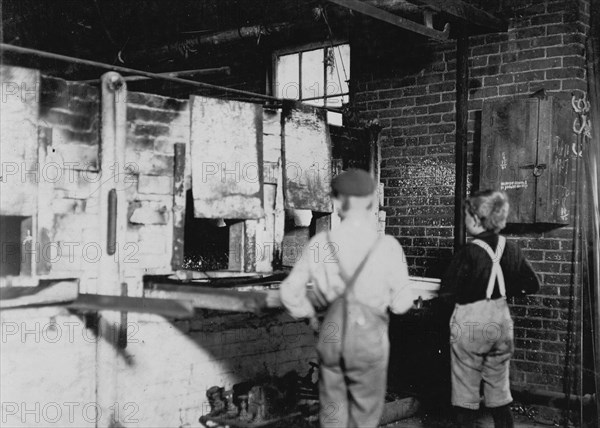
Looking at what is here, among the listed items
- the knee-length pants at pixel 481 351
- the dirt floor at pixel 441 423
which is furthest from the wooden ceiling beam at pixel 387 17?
the dirt floor at pixel 441 423

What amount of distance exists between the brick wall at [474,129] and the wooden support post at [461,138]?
0.09 metres

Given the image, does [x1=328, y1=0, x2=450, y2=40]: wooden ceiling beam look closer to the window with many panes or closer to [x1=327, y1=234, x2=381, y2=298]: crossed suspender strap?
the window with many panes

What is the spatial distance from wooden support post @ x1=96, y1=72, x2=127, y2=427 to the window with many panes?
3.42 metres

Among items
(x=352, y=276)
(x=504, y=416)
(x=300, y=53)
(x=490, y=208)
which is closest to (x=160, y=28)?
(x=300, y=53)

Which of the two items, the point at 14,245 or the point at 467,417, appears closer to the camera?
the point at 467,417

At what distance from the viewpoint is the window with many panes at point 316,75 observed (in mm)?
7707

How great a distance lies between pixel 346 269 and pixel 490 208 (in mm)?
1495

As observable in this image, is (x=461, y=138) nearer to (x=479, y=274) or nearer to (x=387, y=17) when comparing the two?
(x=387, y=17)

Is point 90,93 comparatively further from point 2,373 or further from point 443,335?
point 443,335

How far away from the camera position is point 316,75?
26.1 feet

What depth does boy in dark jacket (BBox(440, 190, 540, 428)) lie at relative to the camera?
4613 mm

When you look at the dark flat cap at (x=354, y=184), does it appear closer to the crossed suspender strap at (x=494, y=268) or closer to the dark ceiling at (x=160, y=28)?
the crossed suspender strap at (x=494, y=268)

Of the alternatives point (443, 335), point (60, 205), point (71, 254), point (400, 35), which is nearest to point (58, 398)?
point (71, 254)

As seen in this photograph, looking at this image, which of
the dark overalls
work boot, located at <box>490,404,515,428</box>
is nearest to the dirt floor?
work boot, located at <box>490,404,515,428</box>
